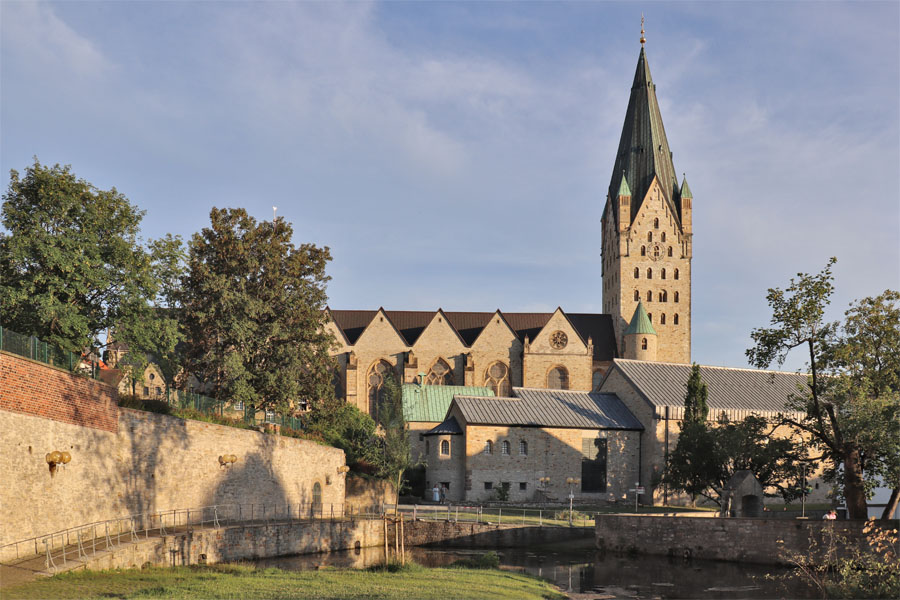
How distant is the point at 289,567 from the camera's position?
28.3 meters

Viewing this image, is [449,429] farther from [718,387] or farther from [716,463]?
[718,387]

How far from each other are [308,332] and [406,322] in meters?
36.0

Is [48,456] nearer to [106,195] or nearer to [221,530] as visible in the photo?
[221,530]

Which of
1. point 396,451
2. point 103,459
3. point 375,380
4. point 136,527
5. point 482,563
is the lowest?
point 482,563

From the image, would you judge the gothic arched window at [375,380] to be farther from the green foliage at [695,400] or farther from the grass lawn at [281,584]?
the grass lawn at [281,584]

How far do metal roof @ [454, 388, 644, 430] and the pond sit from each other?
53.3 feet

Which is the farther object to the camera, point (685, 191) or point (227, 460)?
point (685, 191)

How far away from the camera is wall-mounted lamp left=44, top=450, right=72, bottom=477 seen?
22.1 m

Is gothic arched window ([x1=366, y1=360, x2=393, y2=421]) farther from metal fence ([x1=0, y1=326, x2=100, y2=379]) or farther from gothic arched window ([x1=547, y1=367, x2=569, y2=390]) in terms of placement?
metal fence ([x1=0, y1=326, x2=100, y2=379])

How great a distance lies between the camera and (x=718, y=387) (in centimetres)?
6016

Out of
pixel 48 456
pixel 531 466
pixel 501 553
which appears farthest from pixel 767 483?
pixel 48 456

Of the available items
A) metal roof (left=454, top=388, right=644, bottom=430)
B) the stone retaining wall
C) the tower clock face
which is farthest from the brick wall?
the tower clock face

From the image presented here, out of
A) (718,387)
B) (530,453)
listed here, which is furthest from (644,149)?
(530,453)

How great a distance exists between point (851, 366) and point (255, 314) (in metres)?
27.8
